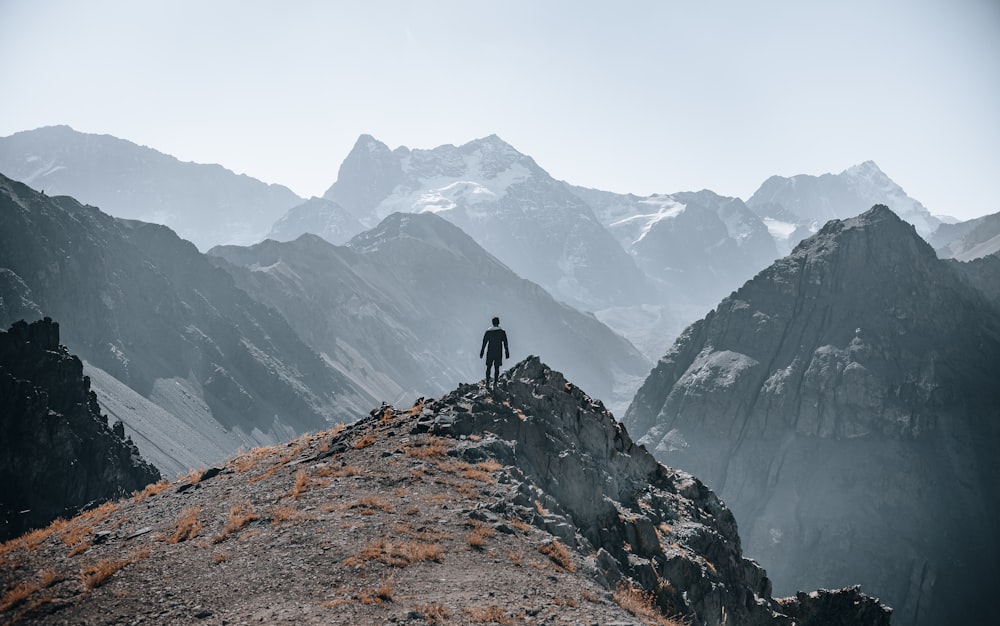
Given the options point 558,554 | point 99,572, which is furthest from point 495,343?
point 99,572

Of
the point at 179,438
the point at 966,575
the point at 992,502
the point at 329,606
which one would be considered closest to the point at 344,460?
the point at 329,606

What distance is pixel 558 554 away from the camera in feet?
61.4

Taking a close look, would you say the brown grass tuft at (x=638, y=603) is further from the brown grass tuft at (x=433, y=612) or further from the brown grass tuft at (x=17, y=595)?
the brown grass tuft at (x=17, y=595)

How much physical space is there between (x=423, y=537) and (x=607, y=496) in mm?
11099

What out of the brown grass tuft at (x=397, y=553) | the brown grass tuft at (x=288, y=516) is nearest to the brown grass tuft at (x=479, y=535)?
the brown grass tuft at (x=397, y=553)

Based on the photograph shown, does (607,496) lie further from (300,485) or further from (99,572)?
(99,572)

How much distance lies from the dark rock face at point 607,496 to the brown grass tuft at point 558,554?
3.50ft

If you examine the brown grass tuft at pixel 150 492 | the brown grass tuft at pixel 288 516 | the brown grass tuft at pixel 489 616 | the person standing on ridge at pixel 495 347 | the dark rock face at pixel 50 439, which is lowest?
the dark rock face at pixel 50 439

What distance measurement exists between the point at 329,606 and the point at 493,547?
16.7ft

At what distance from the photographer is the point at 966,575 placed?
15862 centimetres

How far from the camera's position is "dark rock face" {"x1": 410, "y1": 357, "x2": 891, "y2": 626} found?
23547 millimetres

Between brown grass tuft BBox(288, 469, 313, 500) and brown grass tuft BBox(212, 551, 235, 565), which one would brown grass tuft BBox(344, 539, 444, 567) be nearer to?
brown grass tuft BBox(212, 551, 235, 565)

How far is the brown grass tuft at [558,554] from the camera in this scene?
18359 millimetres

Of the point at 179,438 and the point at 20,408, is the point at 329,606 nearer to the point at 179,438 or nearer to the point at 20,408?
the point at 20,408
